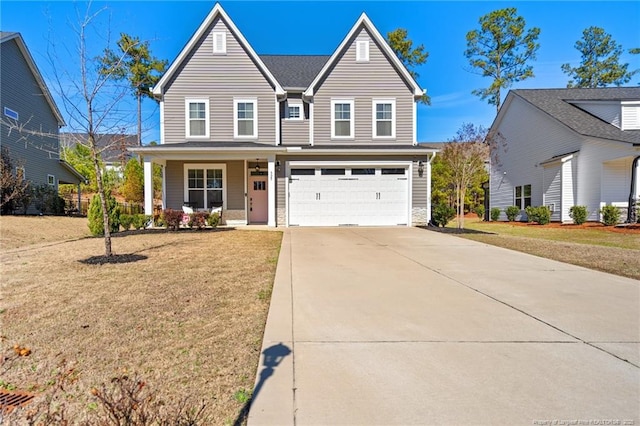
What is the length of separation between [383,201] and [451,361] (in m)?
12.8

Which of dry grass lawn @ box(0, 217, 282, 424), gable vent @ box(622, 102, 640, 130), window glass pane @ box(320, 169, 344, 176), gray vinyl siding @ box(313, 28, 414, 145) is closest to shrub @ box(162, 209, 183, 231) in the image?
dry grass lawn @ box(0, 217, 282, 424)

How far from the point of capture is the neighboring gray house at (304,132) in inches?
603

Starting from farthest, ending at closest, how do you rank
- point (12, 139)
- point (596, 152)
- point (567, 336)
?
point (12, 139)
point (596, 152)
point (567, 336)

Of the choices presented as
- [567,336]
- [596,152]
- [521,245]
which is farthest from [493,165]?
[567,336]

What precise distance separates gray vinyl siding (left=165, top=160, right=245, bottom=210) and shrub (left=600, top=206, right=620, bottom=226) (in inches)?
635

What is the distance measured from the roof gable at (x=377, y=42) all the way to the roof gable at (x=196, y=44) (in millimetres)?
1818

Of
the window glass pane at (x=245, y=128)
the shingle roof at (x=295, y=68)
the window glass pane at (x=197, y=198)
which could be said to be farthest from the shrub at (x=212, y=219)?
the shingle roof at (x=295, y=68)

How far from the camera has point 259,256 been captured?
26.0ft

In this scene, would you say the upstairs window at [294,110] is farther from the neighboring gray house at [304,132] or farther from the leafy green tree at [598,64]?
→ the leafy green tree at [598,64]

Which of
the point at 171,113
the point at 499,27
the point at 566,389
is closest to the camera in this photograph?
the point at 566,389

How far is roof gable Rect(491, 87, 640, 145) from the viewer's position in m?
17.4

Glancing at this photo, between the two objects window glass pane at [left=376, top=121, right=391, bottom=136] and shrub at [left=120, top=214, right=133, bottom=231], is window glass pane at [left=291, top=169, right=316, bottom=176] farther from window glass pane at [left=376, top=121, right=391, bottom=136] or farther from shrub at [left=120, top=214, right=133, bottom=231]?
shrub at [left=120, top=214, right=133, bottom=231]

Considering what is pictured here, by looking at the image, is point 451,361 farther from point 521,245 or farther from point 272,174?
point 272,174

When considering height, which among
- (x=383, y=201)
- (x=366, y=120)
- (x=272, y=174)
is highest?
(x=366, y=120)
